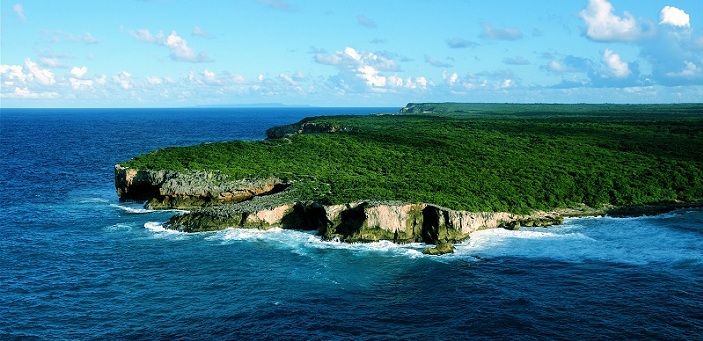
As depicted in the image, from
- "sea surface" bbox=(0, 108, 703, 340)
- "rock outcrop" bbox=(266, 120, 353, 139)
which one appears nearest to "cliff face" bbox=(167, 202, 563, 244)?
"sea surface" bbox=(0, 108, 703, 340)

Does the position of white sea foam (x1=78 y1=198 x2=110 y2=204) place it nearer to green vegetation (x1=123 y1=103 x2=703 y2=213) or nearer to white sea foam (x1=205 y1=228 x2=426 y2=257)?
green vegetation (x1=123 y1=103 x2=703 y2=213)

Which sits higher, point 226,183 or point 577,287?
point 226,183

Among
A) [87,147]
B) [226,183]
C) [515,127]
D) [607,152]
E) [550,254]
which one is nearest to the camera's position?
[550,254]

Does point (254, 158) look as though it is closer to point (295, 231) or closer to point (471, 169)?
point (295, 231)

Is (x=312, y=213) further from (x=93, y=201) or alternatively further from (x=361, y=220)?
(x=93, y=201)

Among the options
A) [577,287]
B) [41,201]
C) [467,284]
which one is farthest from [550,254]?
[41,201]

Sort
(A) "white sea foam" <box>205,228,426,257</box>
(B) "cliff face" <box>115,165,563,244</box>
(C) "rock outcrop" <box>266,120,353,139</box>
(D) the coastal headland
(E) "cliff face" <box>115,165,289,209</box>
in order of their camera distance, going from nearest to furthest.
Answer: (A) "white sea foam" <box>205,228,426,257</box> < (B) "cliff face" <box>115,165,563,244</box> < (D) the coastal headland < (E) "cliff face" <box>115,165,289,209</box> < (C) "rock outcrop" <box>266,120,353,139</box>
